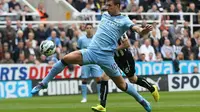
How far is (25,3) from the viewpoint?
32531 millimetres

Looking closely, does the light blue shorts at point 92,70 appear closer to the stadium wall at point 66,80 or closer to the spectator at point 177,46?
the stadium wall at point 66,80

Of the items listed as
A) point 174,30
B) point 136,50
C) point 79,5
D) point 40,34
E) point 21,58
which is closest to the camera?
point 21,58

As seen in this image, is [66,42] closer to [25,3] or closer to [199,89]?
[25,3]

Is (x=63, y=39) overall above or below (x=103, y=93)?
below

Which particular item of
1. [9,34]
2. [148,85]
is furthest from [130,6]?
[148,85]

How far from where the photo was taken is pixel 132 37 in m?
33.1

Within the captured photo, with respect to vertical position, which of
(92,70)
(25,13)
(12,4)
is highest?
(12,4)

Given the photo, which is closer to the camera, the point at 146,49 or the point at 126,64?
the point at 126,64

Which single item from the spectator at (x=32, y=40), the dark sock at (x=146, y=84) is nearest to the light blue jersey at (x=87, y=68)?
the dark sock at (x=146, y=84)

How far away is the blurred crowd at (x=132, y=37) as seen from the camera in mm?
29453

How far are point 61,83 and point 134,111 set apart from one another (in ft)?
34.7

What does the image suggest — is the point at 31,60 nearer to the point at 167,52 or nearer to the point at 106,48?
the point at 167,52

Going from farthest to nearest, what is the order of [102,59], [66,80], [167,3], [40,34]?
[167,3], [40,34], [66,80], [102,59]

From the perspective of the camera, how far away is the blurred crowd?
29.5 m
